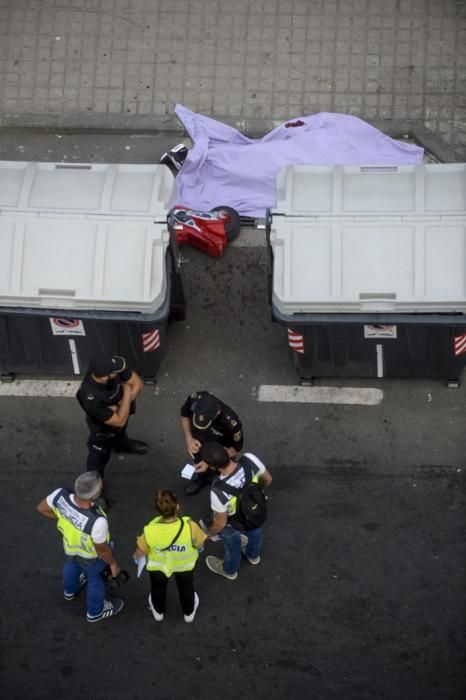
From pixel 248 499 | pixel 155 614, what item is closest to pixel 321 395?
pixel 248 499

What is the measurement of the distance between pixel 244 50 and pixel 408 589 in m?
6.33

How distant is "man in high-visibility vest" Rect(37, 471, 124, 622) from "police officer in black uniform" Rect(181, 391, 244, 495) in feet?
3.09

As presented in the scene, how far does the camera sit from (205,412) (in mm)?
7629

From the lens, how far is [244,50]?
37.4 feet

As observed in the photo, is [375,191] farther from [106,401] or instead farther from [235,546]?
[235,546]

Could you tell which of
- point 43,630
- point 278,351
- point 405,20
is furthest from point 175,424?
point 405,20

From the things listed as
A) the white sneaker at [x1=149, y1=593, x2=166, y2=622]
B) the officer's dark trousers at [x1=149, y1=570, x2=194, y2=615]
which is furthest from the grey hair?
the white sneaker at [x1=149, y1=593, x2=166, y2=622]

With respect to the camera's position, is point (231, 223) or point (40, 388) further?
point (231, 223)

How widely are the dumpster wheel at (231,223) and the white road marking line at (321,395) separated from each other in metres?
1.71

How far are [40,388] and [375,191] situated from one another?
3.44 meters

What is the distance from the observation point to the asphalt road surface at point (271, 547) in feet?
24.7

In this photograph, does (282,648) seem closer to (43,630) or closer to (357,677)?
(357,677)

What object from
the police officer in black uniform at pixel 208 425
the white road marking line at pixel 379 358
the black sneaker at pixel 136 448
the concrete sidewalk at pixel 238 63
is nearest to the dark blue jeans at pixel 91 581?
the police officer in black uniform at pixel 208 425

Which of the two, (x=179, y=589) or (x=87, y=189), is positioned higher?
(x=87, y=189)
